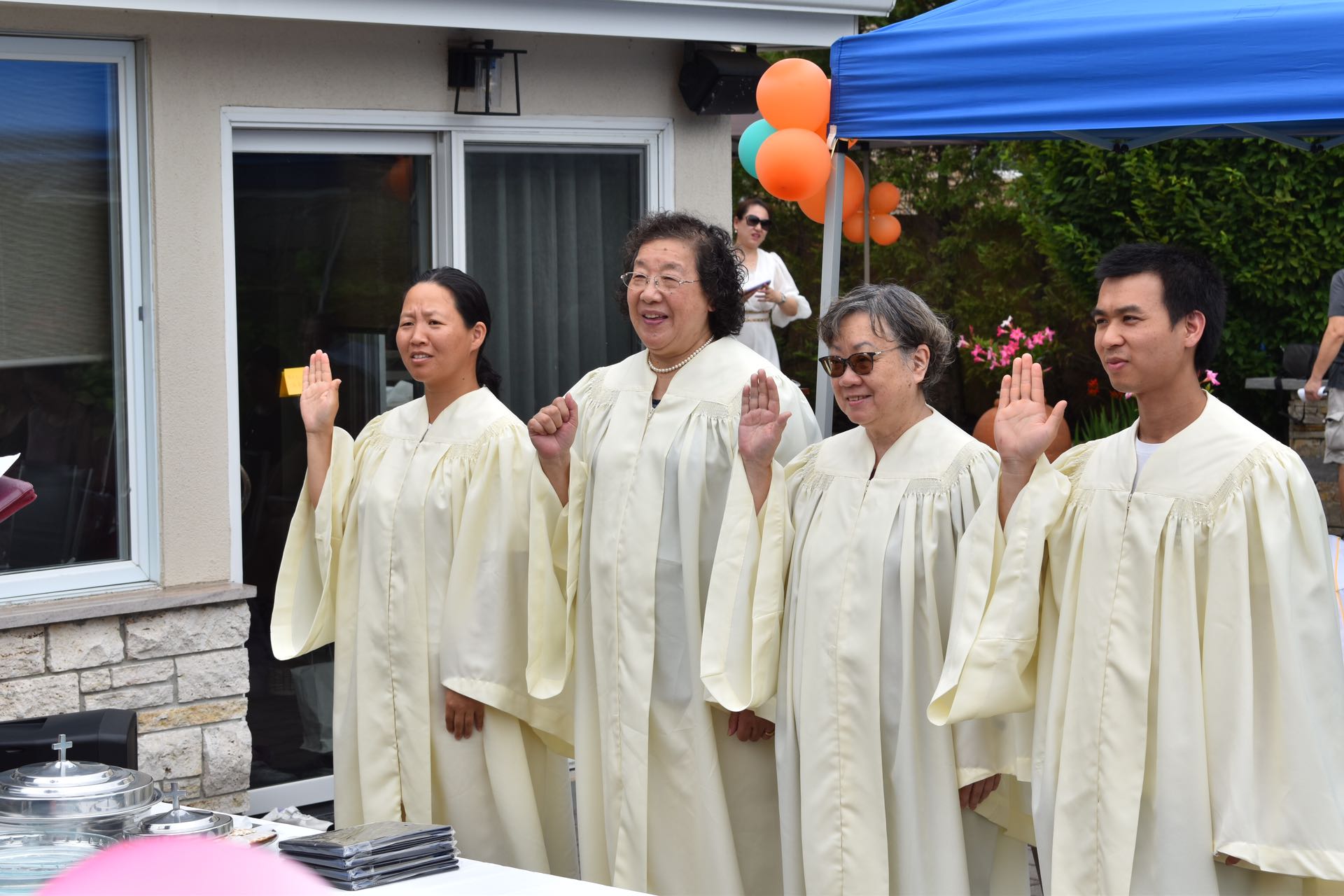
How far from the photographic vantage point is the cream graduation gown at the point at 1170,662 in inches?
118

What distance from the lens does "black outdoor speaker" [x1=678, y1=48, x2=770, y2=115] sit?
5.80 meters

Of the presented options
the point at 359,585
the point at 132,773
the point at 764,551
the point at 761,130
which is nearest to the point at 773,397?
the point at 764,551

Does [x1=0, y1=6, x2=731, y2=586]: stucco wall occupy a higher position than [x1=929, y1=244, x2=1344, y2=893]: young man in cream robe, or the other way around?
[x1=0, y1=6, x2=731, y2=586]: stucco wall

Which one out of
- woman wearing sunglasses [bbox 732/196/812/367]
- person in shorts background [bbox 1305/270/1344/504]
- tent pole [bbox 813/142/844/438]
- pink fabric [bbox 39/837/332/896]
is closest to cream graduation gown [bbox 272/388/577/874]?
tent pole [bbox 813/142/844/438]

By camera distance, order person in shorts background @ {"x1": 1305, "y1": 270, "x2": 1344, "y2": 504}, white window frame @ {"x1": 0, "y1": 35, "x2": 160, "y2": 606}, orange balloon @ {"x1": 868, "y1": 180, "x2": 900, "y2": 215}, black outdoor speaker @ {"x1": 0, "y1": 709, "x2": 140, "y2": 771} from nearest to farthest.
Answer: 1. black outdoor speaker @ {"x1": 0, "y1": 709, "x2": 140, "y2": 771}
2. white window frame @ {"x1": 0, "y1": 35, "x2": 160, "y2": 606}
3. orange balloon @ {"x1": 868, "y1": 180, "x2": 900, "y2": 215}
4. person in shorts background @ {"x1": 1305, "y1": 270, "x2": 1344, "y2": 504}

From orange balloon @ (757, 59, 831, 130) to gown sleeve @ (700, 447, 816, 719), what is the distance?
1.67 m

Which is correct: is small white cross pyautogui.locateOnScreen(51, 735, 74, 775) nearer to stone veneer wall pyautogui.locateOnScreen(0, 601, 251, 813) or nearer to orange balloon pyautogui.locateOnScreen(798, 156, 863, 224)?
stone veneer wall pyautogui.locateOnScreen(0, 601, 251, 813)

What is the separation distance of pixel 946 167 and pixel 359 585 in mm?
11877

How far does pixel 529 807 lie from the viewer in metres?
4.16

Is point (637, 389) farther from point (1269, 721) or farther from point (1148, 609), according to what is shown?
point (1269, 721)

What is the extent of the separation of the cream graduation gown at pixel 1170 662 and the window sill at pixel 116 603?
2.63 metres

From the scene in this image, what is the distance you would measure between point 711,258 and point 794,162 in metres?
1.06

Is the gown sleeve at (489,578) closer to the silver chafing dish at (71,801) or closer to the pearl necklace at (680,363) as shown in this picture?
the pearl necklace at (680,363)

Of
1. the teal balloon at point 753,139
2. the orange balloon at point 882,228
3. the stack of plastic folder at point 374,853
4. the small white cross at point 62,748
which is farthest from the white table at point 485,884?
the orange balloon at point 882,228
